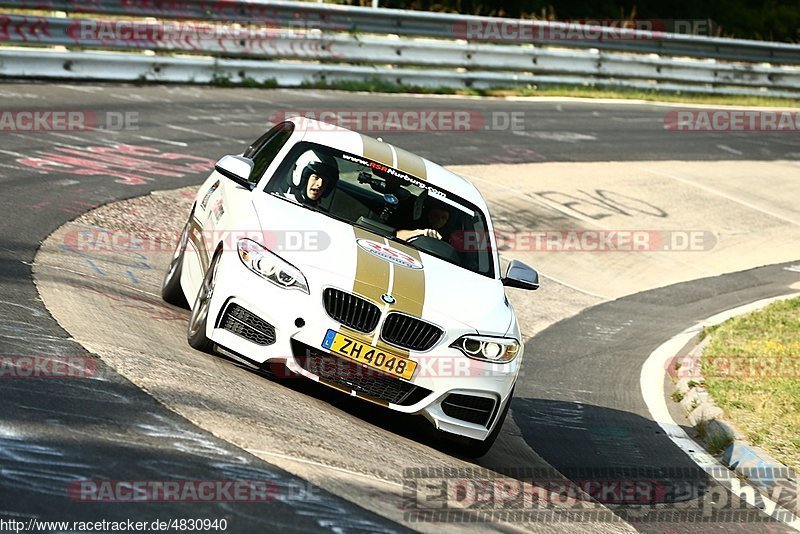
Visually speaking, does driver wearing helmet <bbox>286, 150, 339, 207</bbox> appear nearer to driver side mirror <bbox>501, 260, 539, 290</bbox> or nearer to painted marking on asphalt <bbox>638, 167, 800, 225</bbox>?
driver side mirror <bbox>501, 260, 539, 290</bbox>

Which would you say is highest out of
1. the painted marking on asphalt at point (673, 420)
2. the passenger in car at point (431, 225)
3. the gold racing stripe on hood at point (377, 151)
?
the gold racing stripe on hood at point (377, 151)

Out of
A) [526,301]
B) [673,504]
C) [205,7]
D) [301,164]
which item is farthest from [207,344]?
[205,7]

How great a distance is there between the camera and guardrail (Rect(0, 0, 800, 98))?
1936 centimetres

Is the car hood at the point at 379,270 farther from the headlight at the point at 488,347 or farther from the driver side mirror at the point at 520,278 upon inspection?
the driver side mirror at the point at 520,278

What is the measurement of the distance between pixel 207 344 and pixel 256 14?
15928 millimetres

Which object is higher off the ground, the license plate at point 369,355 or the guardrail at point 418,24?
the guardrail at point 418,24

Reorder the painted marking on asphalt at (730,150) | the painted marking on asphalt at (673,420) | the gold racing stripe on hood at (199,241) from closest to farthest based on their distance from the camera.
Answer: the painted marking on asphalt at (673,420)
the gold racing stripe on hood at (199,241)
the painted marking on asphalt at (730,150)

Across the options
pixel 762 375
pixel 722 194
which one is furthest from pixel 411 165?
pixel 722 194

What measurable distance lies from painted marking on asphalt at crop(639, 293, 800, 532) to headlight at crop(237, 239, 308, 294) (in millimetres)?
3358

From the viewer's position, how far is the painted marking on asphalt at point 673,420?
309 inches
